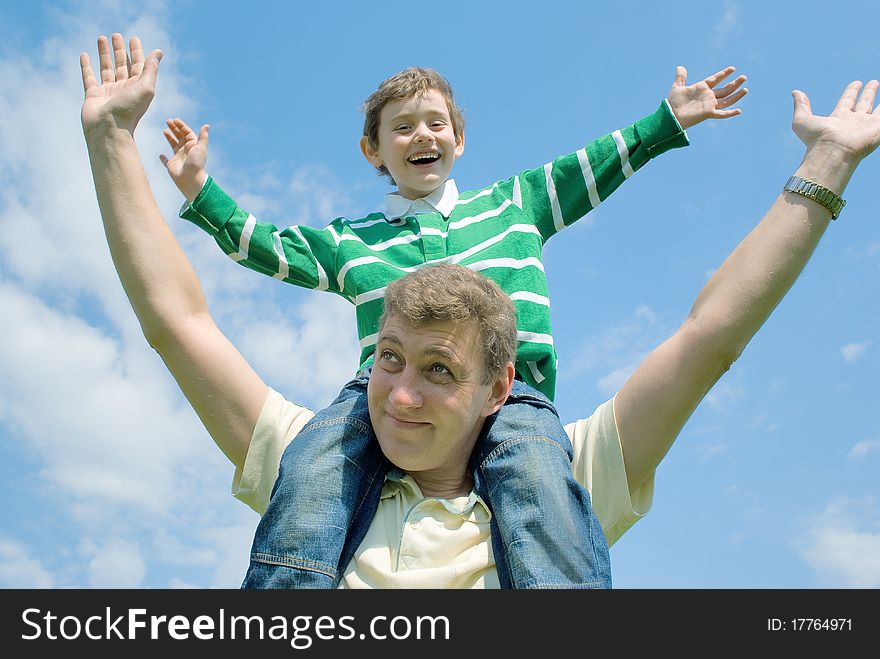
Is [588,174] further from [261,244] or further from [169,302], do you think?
[169,302]

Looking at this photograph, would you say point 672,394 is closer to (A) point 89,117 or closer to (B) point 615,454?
(B) point 615,454

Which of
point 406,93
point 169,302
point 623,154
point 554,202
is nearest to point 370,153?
point 406,93

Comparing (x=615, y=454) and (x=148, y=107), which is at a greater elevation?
(x=148, y=107)

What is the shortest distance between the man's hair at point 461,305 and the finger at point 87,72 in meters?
1.75

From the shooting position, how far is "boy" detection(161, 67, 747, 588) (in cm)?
308

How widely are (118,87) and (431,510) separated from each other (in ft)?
7.49

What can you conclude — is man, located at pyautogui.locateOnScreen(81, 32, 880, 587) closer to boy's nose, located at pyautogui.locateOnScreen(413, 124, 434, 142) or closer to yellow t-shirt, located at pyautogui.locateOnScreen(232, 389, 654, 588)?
yellow t-shirt, located at pyautogui.locateOnScreen(232, 389, 654, 588)

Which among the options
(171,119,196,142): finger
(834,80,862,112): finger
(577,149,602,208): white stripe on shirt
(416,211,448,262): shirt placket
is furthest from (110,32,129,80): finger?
(834,80,862,112): finger

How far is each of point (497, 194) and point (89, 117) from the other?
186 centimetres

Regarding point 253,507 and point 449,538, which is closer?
point 449,538

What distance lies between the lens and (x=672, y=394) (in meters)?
3.46

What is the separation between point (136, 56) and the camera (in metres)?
4.17

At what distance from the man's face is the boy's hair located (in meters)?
1.88
